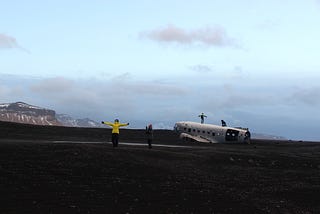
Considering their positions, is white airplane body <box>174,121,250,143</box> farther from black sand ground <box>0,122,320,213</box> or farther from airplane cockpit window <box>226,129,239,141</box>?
black sand ground <box>0,122,320,213</box>

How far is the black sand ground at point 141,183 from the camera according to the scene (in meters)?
17.9

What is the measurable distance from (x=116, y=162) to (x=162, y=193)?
6393 millimetres

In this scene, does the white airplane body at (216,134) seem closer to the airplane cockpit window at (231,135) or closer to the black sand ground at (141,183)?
the airplane cockpit window at (231,135)

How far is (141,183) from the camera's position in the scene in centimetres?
2211

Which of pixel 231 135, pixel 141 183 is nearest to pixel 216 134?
pixel 231 135

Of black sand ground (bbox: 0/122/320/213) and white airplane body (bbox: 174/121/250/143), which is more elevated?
white airplane body (bbox: 174/121/250/143)

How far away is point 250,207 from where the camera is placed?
64.3 ft

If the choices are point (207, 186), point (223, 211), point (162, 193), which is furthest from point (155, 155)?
point (223, 211)

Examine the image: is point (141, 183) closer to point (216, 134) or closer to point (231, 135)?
point (216, 134)

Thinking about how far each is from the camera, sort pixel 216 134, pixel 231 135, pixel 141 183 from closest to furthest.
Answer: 1. pixel 141 183
2. pixel 231 135
3. pixel 216 134

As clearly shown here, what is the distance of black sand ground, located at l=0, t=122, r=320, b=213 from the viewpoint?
17.9 metres

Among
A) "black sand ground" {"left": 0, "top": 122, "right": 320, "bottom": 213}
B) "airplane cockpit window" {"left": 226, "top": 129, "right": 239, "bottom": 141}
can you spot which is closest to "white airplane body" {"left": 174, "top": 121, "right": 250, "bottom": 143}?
"airplane cockpit window" {"left": 226, "top": 129, "right": 239, "bottom": 141}

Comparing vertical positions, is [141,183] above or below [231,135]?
below

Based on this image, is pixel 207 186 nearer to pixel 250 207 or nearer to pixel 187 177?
pixel 187 177
